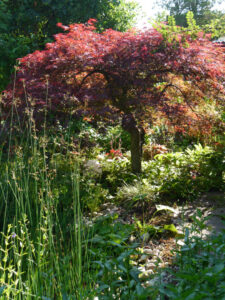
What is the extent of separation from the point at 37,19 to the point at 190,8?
19.9 meters

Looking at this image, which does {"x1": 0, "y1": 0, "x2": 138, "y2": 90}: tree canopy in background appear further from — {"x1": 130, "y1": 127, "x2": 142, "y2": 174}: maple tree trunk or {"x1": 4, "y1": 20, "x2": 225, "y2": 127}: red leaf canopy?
{"x1": 130, "y1": 127, "x2": 142, "y2": 174}: maple tree trunk

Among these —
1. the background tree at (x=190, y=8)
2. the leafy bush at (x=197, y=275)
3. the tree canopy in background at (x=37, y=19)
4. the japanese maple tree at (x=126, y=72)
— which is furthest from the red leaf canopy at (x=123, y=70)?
the background tree at (x=190, y=8)

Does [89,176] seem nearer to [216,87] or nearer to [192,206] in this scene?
[192,206]

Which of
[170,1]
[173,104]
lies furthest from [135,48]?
[170,1]

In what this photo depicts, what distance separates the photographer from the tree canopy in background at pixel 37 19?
714 cm

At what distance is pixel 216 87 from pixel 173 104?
57 cm

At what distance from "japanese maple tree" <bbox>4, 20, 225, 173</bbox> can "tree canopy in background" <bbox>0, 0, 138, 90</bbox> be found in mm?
3596

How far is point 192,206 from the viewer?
357 cm

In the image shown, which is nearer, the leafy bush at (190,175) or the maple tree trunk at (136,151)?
the leafy bush at (190,175)

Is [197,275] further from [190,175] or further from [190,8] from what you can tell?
[190,8]

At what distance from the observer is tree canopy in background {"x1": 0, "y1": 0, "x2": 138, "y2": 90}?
281 inches

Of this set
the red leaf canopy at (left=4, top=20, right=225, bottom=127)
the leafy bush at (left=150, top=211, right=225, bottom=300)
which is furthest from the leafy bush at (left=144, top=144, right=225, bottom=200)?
the leafy bush at (left=150, top=211, right=225, bottom=300)

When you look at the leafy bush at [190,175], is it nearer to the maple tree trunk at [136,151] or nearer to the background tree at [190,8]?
the maple tree trunk at [136,151]

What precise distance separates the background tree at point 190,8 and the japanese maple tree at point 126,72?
20.3 m
